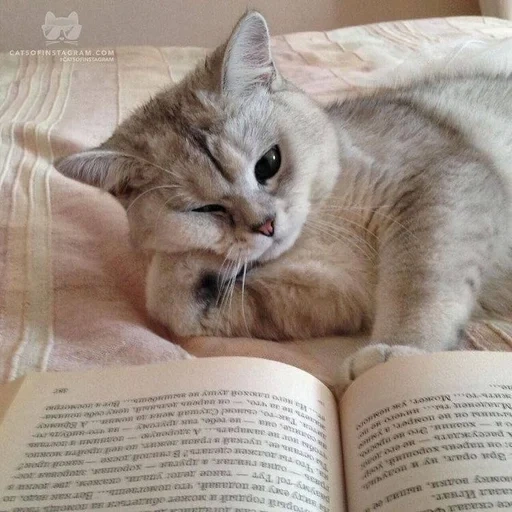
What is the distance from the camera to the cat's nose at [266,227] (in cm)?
87

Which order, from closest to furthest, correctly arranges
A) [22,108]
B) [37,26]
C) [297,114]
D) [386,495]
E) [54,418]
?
[386,495] → [54,418] → [297,114] → [22,108] → [37,26]

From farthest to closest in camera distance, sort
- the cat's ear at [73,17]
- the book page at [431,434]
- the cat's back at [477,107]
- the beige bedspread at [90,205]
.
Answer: the cat's ear at [73,17] → the cat's back at [477,107] → the beige bedspread at [90,205] → the book page at [431,434]

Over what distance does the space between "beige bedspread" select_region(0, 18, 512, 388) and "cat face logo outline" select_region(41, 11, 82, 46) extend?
1.99ft

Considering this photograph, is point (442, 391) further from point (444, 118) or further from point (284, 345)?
point (444, 118)

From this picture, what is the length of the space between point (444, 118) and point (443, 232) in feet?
1.30

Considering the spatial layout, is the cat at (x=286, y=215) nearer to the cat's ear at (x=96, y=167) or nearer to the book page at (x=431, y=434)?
the cat's ear at (x=96, y=167)

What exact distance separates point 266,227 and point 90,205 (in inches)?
21.4

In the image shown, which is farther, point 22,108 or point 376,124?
point 22,108

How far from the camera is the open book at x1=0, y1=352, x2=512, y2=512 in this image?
522 mm

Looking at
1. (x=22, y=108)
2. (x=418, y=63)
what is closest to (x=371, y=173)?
(x=418, y=63)

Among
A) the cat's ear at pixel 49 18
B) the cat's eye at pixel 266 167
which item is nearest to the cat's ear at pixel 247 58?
the cat's eye at pixel 266 167

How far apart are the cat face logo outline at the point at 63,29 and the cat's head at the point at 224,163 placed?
2.15 metres

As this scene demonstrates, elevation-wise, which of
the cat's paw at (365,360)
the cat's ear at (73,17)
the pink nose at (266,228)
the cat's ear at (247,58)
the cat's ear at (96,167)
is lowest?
the cat's paw at (365,360)

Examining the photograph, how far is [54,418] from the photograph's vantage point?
0.64m
